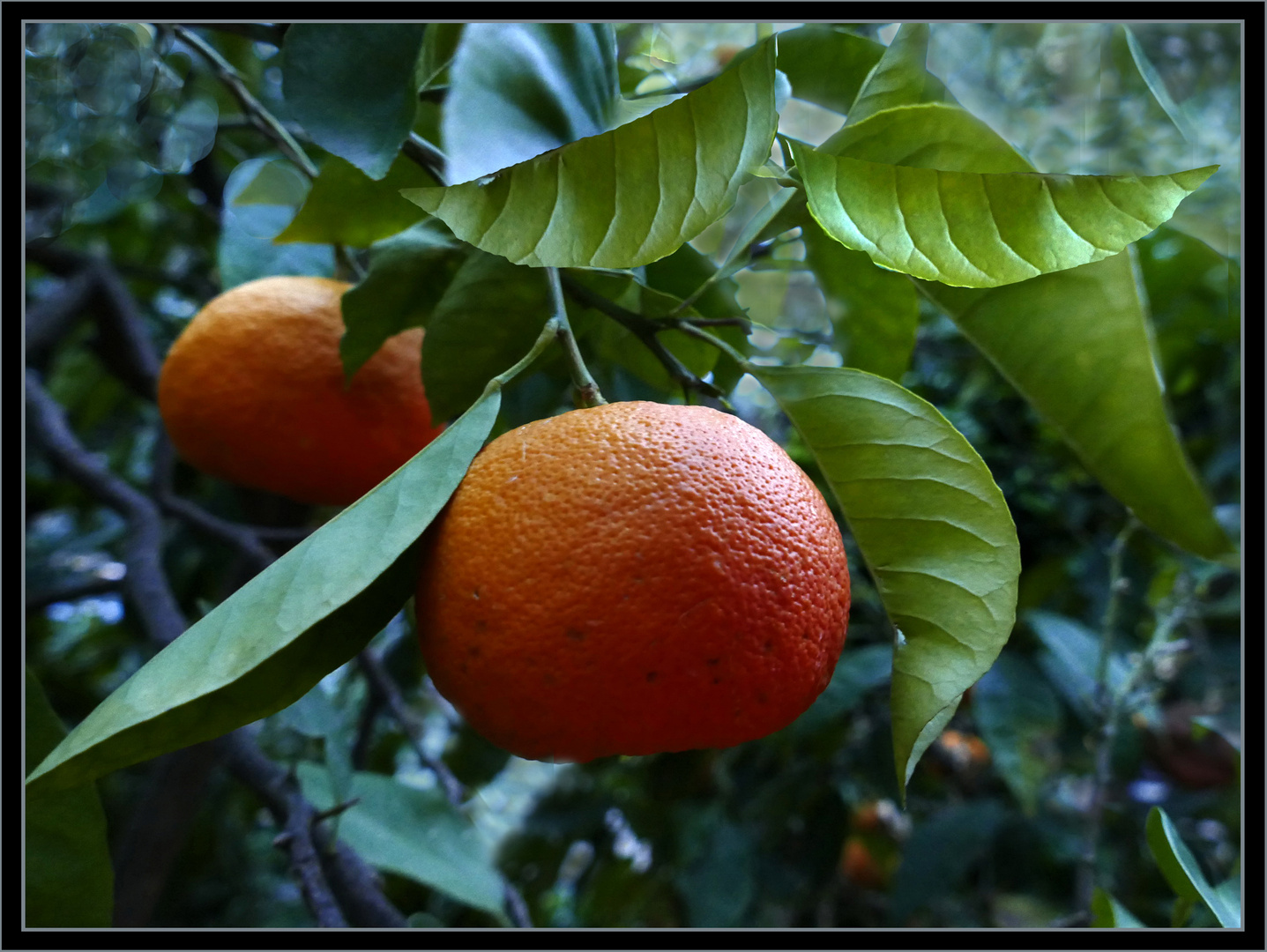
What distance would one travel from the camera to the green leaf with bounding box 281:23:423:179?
570 mm

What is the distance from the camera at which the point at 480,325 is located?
634mm

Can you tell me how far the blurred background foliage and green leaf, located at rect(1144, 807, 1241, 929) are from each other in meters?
0.42

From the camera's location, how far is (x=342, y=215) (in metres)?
0.72

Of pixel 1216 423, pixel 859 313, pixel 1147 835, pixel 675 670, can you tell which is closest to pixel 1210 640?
pixel 1216 423

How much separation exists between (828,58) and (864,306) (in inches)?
7.1

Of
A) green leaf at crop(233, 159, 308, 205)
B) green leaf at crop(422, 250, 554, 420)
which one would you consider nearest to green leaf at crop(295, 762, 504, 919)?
green leaf at crop(422, 250, 554, 420)

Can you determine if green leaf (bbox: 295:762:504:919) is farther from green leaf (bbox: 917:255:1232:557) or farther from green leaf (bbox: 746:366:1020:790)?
green leaf (bbox: 917:255:1232:557)

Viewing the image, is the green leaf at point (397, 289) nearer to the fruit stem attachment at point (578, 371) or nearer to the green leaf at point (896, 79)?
the fruit stem attachment at point (578, 371)

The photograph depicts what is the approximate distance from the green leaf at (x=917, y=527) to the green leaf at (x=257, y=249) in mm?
668

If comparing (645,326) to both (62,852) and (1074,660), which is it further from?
(1074,660)

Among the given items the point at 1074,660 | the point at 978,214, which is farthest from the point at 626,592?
the point at 1074,660

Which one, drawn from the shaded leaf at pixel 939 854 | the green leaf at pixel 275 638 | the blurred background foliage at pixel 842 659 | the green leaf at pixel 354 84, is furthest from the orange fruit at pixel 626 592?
the shaded leaf at pixel 939 854
